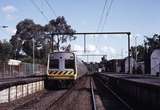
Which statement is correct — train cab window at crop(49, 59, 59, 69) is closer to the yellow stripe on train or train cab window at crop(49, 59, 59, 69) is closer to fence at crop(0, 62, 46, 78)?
the yellow stripe on train

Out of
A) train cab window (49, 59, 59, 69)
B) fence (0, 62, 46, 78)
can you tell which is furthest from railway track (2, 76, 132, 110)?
fence (0, 62, 46, 78)

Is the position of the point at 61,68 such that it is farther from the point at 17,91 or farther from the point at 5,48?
the point at 5,48

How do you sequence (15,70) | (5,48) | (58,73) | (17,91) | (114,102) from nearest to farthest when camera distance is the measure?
(114,102)
(17,91)
(58,73)
(15,70)
(5,48)

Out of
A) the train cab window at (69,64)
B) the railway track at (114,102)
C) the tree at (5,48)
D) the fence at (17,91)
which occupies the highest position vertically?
the tree at (5,48)

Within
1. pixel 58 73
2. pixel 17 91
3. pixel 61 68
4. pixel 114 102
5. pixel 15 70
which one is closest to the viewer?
pixel 114 102

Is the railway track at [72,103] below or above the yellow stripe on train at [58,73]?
below

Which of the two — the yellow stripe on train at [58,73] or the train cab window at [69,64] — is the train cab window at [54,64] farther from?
the train cab window at [69,64]

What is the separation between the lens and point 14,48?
12481cm

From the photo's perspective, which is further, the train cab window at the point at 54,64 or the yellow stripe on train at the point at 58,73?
the train cab window at the point at 54,64

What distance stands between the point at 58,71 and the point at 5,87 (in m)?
16.1

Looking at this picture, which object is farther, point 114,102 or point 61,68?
point 61,68

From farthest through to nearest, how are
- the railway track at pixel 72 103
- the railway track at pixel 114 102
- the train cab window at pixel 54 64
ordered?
1. the train cab window at pixel 54 64
2. the railway track at pixel 114 102
3. the railway track at pixel 72 103

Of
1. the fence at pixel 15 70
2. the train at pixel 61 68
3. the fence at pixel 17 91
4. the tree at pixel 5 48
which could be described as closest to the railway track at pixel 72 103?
the fence at pixel 17 91

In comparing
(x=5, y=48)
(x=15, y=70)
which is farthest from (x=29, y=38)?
(x=15, y=70)
